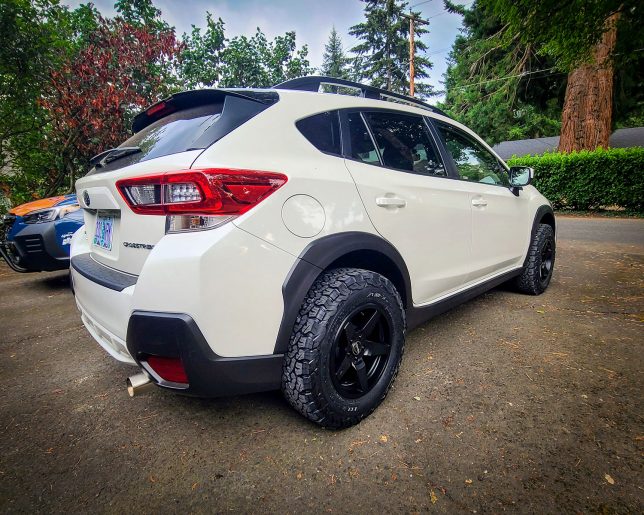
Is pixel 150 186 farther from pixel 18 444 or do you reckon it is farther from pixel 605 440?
pixel 605 440

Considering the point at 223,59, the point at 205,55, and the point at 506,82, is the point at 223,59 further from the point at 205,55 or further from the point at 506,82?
the point at 506,82

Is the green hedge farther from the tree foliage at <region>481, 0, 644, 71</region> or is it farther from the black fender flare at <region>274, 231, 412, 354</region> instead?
the black fender flare at <region>274, 231, 412, 354</region>

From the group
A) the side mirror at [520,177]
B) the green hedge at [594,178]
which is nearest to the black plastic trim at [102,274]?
the side mirror at [520,177]

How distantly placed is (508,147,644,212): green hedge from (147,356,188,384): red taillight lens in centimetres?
1388

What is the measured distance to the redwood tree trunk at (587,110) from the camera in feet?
37.1

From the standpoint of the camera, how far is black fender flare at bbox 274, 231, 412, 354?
1.43 meters

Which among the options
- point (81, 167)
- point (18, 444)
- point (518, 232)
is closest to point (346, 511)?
point (18, 444)

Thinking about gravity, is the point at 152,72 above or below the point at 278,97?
above

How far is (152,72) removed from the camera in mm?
10633

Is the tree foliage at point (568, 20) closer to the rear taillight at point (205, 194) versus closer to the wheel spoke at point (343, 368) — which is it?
the rear taillight at point (205, 194)

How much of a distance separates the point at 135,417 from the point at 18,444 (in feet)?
1.66

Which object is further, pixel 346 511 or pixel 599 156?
pixel 599 156

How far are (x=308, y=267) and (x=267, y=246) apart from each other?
217 mm

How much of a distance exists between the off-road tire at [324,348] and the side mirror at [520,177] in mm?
2149
